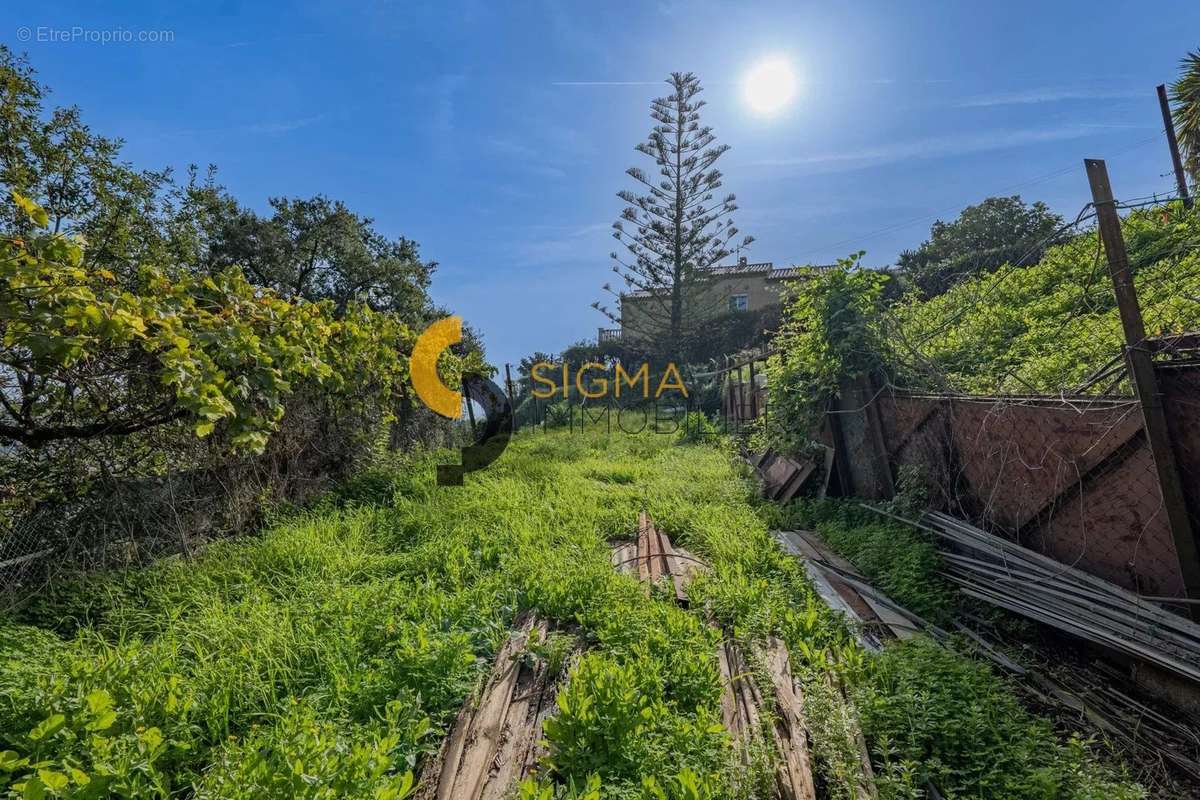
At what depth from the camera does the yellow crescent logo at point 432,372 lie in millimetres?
6270

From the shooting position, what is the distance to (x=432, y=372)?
257 inches

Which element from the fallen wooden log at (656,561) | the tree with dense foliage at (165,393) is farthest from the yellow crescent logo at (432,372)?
the fallen wooden log at (656,561)

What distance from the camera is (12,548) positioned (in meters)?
2.73

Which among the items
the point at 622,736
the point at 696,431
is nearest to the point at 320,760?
the point at 622,736

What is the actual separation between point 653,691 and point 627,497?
111 inches

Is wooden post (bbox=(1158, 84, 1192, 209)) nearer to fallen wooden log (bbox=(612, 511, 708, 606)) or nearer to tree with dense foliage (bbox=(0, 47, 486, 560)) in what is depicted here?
fallen wooden log (bbox=(612, 511, 708, 606))

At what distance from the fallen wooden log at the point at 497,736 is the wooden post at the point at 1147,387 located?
273cm

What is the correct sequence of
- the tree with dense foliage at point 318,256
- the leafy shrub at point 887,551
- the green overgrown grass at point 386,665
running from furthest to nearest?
the tree with dense foliage at point 318,256 < the leafy shrub at point 887,551 < the green overgrown grass at point 386,665

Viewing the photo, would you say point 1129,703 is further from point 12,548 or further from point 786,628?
point 12,548

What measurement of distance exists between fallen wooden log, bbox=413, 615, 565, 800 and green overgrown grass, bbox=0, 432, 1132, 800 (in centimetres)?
7

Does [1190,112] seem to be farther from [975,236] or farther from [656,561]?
[656,561]

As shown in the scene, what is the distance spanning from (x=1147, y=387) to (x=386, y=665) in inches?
137

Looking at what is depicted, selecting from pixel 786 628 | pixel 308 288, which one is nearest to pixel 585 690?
pixel 786 628

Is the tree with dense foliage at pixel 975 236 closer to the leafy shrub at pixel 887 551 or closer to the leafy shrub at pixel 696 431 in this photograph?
the leafy shrub at pixel 696 431
